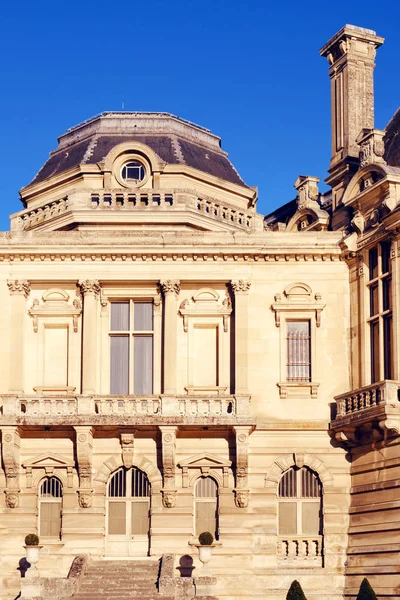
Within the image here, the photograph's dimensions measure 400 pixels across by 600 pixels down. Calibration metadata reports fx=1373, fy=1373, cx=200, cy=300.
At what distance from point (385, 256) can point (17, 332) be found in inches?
427

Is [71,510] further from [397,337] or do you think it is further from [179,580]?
[397,337]

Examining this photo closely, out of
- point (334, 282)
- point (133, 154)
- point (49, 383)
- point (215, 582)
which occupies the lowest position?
point (215, 582)

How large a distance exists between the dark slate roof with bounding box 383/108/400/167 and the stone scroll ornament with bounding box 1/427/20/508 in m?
13.4

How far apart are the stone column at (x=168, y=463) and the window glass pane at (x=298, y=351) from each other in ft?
13.3

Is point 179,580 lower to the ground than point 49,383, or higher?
lower

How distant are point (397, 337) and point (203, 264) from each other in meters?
6.81

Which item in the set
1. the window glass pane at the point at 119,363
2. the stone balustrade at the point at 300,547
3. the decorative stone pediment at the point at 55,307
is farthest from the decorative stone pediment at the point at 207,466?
the decorative stone pediment at the point at 55,307

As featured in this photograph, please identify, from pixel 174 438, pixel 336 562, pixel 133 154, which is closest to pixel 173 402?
pixel 174 438

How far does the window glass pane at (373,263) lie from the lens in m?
38.8

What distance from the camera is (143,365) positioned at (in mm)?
40562

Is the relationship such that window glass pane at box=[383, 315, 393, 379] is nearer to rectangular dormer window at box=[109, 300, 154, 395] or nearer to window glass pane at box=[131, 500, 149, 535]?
rectangular dormer window at box=[109, 300, 154, 395]

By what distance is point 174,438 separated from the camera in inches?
1528

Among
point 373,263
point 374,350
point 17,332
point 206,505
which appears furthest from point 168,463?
point 373,263

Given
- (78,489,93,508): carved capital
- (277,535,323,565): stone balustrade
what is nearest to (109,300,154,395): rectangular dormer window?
(78,489,93,508): carved capital
